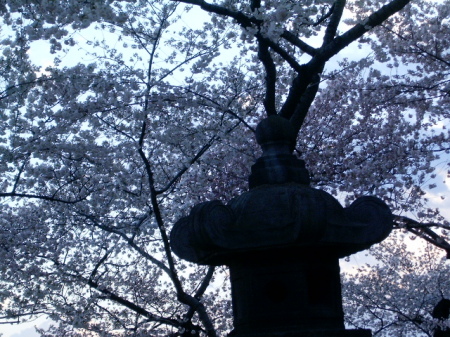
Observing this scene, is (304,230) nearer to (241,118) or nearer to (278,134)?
(278,134)

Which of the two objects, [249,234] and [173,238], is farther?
[173,238]

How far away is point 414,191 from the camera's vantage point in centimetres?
1155

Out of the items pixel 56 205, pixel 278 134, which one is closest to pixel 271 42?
pixel 278 134

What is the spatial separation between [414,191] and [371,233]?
22.3 feet

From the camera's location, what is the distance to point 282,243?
15.7 feet

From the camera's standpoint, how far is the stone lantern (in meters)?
4.82

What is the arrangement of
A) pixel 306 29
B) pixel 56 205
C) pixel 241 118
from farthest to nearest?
1. pixel 56 205
2. pixel 241 118
3. pixel 306 29

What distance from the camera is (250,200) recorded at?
506 centimetres

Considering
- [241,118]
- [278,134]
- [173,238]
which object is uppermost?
[241,118]

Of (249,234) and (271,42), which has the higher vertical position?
(271,42)

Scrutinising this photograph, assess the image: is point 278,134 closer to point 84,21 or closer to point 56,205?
point 84,21

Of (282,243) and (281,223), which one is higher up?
(281,223)

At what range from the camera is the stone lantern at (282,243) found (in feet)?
15.8

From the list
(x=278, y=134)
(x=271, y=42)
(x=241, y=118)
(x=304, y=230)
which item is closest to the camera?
(x=304, y=230)
